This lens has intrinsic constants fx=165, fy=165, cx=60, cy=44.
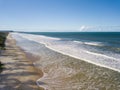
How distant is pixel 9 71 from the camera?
11586 mm

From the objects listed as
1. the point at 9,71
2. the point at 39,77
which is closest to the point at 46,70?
the point at 39,77

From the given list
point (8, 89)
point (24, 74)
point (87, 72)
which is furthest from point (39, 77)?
point (87, 72)

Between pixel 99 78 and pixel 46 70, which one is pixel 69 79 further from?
pixel 46 70

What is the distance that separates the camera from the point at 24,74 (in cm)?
1089

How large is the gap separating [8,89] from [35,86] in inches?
53.7

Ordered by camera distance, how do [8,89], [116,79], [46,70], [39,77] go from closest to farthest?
[8,89]
[116,79]
[39,77]
[46,70]

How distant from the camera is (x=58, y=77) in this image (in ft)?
34.3

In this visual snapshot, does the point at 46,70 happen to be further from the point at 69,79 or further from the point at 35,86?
the point at 35,86

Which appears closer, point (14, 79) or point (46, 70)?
point (14, 79)

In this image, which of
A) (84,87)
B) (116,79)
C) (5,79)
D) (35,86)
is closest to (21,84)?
(35,86)

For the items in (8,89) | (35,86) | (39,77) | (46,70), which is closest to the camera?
(8,89)

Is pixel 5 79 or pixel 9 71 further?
A: pixel 9 71

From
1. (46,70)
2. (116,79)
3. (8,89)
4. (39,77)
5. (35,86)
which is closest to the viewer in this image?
(8,89)

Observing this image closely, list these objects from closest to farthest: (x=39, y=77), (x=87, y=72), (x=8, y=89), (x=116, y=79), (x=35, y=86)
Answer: (x=8, y=89) → (x=35, y=86) → (x=116, y=79) → (x=39, y=77) → (x=87, y=72)
